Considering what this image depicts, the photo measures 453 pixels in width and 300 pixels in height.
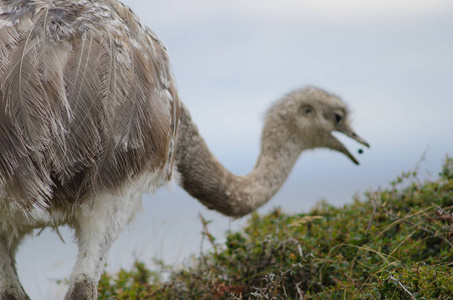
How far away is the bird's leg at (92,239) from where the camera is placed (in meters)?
3.70

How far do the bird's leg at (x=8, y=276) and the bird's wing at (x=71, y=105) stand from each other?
2.49ft

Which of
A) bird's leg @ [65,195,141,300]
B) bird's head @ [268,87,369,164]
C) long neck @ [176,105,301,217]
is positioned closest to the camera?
bird's leg @ [65,195,141,300]

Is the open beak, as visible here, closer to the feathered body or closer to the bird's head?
the bird's head

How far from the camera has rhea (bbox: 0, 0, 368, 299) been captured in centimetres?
340

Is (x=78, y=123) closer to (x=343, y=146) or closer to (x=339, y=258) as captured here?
(x=339, y=258)

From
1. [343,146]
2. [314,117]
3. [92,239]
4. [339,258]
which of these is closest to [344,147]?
[343,146]

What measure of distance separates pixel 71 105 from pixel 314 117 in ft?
11.7

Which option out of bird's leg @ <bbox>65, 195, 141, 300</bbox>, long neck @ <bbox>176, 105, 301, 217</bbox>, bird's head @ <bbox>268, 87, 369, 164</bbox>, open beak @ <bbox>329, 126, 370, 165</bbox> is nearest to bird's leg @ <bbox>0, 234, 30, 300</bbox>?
bird's leg @ <bbox>65, 195, 141, 300</bbox>

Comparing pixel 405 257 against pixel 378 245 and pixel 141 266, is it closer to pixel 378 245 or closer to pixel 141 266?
pixel 378 245

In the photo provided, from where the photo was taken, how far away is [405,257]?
4.38 m

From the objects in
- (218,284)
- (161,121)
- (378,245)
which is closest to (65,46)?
(161,121)

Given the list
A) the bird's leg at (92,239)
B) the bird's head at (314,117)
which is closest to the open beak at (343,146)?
the bird's head at (314,117)

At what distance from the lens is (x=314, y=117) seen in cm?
655

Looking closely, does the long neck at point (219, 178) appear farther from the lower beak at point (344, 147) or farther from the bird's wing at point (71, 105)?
the bird's wing at point (71, 105)
